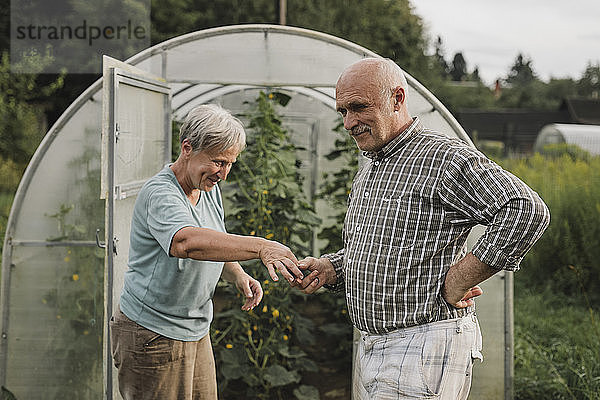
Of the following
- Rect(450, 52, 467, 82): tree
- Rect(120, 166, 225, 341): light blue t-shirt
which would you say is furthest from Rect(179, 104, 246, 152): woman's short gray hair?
Rect(450, 52, 467, 82): tree

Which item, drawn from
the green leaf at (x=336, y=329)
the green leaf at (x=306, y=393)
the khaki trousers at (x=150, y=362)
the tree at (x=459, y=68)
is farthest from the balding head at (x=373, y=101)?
the tree at (x=459, y=68)

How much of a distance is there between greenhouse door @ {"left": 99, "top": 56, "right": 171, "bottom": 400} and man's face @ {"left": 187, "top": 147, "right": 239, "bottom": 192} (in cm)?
67

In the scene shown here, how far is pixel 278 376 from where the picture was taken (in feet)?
15.8

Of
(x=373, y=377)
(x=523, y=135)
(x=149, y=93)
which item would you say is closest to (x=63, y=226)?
(x=149, y=93)

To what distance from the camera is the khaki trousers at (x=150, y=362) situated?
2883 mm

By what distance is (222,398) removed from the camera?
5055 millimetres

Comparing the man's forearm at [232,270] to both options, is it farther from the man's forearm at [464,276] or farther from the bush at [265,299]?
the bush at [265,299]

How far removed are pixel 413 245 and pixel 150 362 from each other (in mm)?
1226

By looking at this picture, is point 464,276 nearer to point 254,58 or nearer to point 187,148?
point 187,148

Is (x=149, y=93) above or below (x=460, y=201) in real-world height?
above

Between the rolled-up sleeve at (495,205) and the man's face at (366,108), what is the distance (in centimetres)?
29

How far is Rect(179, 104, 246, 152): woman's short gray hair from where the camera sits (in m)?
2.80

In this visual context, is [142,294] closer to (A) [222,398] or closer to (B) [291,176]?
(A) [222,398]

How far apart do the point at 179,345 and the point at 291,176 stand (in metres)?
2.79
